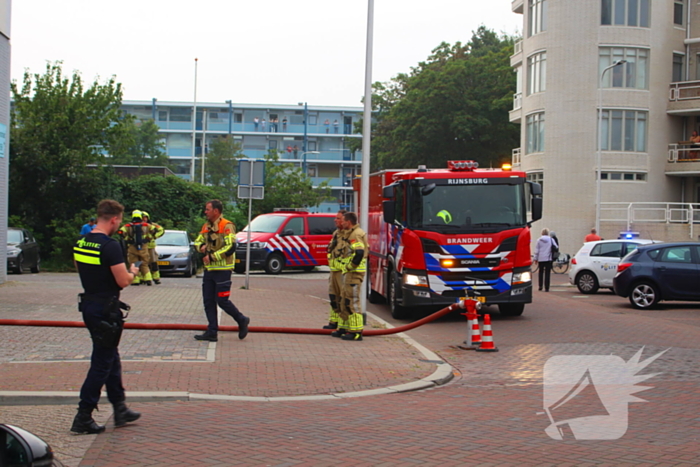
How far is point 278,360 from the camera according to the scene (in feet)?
32.5

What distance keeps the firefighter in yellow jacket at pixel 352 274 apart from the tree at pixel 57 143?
21.7 metres

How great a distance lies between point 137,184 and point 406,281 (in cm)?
2386

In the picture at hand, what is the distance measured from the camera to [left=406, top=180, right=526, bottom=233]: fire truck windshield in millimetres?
14508

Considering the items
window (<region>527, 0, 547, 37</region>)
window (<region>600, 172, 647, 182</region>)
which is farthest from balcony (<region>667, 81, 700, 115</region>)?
window (<region>527, 0, 547, 37</region>)

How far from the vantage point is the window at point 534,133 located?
40.8 metres

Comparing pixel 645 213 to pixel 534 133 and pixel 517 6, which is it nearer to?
pixel 534 133

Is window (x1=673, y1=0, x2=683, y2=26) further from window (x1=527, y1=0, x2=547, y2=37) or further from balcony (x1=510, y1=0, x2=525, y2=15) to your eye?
balcony (x1=510, y1=0, x2=525, y2=15)

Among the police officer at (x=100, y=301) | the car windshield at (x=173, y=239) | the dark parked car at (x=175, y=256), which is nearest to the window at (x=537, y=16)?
the car windshield at (x=173, y=239)

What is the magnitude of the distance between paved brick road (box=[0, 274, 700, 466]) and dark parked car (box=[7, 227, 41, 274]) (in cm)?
1295

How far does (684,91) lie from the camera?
132 ft

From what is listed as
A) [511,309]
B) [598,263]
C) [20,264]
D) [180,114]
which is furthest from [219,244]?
[180,114]

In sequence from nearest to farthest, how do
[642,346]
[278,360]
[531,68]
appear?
[278,360], [642,346], [531,68]

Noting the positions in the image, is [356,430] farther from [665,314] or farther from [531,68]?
[531,68]

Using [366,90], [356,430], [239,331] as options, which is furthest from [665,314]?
[356,430]
